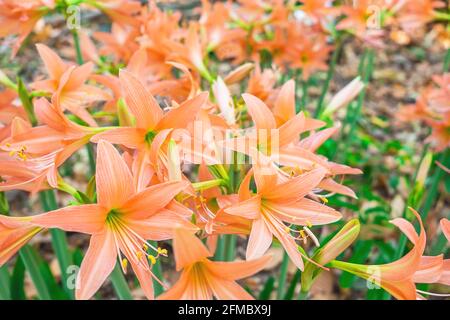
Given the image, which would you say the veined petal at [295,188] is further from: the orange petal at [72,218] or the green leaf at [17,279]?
the green leaf at [17,279]

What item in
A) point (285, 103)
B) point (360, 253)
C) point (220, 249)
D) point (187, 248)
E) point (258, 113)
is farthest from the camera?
point (360, 253)

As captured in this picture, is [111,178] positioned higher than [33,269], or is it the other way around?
[111,178]

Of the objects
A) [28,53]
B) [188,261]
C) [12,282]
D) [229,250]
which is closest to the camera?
[188,261]

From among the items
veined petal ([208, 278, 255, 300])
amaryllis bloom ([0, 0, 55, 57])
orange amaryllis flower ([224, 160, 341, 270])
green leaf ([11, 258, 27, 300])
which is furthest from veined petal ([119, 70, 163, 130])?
green leaf ([11, 258, 27, 300])

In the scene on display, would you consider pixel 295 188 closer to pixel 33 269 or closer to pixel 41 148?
pixel 41 148

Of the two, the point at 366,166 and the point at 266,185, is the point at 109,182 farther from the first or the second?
the point at 366,166

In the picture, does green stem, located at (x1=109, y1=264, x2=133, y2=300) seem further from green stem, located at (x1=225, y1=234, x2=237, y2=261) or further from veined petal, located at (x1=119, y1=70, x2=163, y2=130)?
veined petal, located at (x1=119, y1=70, x2=163, y2=130)

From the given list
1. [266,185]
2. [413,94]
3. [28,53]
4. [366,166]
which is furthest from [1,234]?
[413,94]

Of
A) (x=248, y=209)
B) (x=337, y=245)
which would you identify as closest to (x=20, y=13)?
(x=248, y=209)
